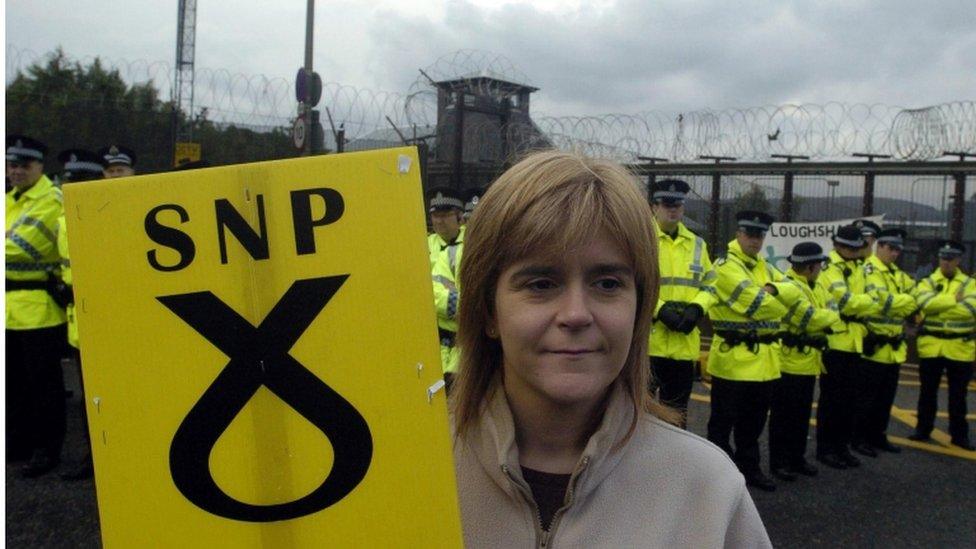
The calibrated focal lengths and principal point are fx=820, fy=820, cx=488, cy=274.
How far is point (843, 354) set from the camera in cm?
704

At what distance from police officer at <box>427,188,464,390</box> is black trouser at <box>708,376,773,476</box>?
2116 mm

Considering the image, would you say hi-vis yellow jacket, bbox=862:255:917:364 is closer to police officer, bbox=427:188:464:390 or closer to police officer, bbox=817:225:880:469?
police officer, bbox=817:225:880:469

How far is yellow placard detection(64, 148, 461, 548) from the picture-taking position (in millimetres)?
1288

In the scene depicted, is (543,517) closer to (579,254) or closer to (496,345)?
(496,345)

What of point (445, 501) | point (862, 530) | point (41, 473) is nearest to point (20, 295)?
point (41, 473)

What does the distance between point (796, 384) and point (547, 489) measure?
5.51 metres

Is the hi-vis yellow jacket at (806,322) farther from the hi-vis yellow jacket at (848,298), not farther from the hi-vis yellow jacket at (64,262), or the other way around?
the hi-vis yellow jacket at (64,262)

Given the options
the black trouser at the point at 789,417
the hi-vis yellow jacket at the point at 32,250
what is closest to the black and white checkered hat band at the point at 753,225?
the black trouser at the point at 789,417

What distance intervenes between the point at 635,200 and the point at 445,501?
588mm

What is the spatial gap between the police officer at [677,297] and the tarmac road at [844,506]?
1.03 meters

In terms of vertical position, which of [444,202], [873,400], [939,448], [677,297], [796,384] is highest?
[444,202]

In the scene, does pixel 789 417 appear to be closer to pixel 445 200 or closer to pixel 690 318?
pixel 690 318

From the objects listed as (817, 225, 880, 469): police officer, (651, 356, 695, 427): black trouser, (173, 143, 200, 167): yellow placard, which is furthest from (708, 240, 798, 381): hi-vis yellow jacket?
(173, 143, 200, 167): yellow placard

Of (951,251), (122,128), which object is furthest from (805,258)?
(122,128)
